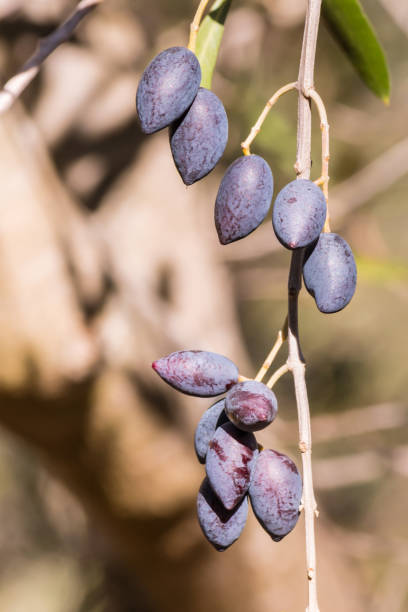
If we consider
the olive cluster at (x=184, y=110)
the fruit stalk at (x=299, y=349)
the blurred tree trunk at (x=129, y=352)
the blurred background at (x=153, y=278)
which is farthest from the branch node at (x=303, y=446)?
the blurred tree trunk at (x=129, y=352)

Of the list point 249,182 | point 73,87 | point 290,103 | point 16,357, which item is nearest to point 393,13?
point 290,103

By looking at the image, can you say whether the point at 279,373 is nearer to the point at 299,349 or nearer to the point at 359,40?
the point at 299,349

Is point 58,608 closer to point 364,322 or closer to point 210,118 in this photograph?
point 364,322

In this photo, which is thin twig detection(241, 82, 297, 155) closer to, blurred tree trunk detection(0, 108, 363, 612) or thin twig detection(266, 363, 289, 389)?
thin twig detection(266, 363, 289, 389)

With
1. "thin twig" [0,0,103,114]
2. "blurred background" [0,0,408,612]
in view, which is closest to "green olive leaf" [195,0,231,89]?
"thin twig" [0,0,103,114]

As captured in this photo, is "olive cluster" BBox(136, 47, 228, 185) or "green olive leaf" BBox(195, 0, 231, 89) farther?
"green olive leaf" BBox(195, 0, 231, 89)

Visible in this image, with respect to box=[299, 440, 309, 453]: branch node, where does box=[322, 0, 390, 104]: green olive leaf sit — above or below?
above

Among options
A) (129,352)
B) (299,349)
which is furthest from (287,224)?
(129,352)
